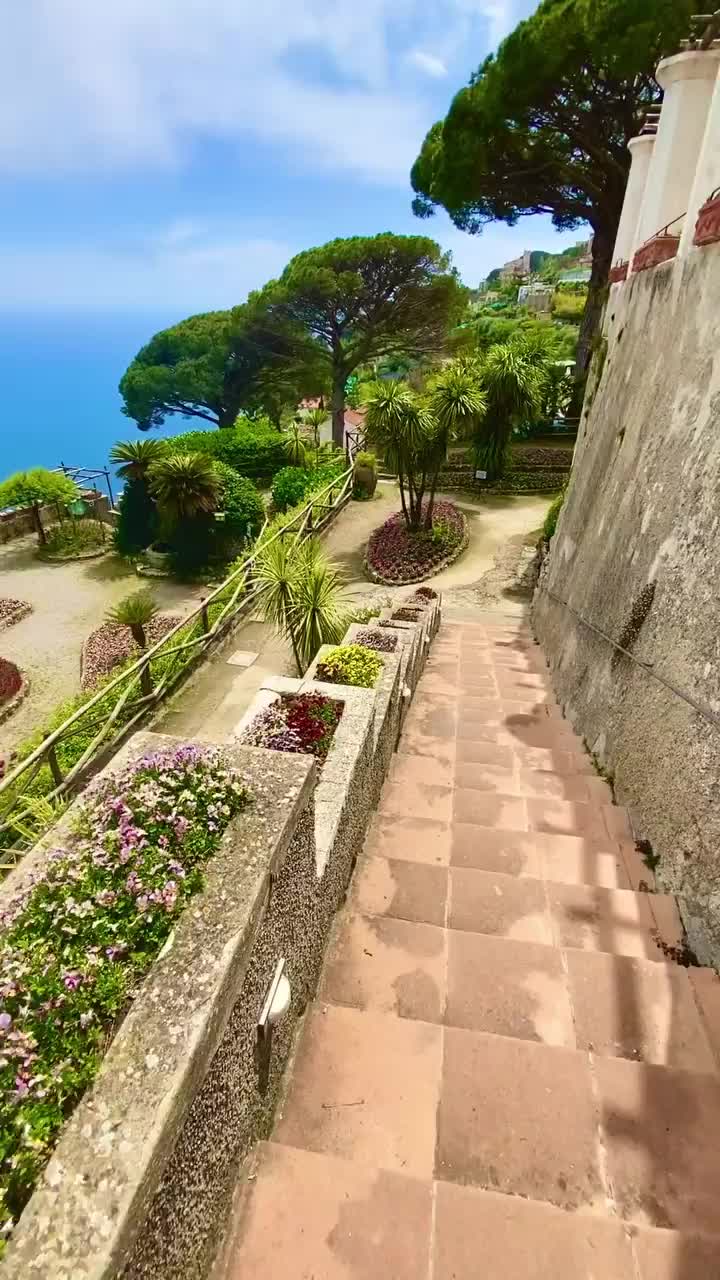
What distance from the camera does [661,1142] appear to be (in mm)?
2307

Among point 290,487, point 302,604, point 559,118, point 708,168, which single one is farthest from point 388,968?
point 559,118

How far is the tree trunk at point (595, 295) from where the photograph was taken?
19.1m

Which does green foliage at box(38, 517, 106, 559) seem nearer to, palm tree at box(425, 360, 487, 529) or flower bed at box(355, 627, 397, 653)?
palm tree at box(425, 360, 487, 529)

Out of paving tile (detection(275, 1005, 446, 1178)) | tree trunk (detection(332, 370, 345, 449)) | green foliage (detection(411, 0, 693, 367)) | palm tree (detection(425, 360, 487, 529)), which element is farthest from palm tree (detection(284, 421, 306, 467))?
paving tile (detection(275, 1005, 446, 1178))

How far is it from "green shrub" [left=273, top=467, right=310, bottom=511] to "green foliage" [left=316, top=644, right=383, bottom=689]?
1527 cm

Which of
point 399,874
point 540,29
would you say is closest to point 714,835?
point 399,874

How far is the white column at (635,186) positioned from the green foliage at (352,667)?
8.52 meters

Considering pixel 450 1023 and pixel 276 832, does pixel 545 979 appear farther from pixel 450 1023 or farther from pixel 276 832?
pixel 276 832

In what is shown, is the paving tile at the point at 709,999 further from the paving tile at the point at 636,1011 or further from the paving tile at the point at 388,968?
the paving tile at the point at 388,968

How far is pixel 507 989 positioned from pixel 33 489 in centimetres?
2018

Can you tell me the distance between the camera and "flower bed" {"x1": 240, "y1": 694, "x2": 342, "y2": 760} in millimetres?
4027

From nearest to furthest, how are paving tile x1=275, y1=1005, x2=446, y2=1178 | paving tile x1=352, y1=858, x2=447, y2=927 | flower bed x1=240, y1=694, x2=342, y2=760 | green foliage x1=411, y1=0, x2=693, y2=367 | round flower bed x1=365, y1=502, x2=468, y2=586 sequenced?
paving tile x1=275, y1=1005, x2=446, y2=1178
paving tile x1=352, y1=858, x2=447, y2=927
flower bed x1=240, y1=694, x2=342, y2=760
green foliage x1=411, y1=0, x2=693, y2=367
round flower bed x1=365, y1=502, x2=468, y2=586

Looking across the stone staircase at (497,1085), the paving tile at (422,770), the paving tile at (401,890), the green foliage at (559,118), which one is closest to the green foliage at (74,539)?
the green foliage at (559,118)

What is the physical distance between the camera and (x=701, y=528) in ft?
15.1
